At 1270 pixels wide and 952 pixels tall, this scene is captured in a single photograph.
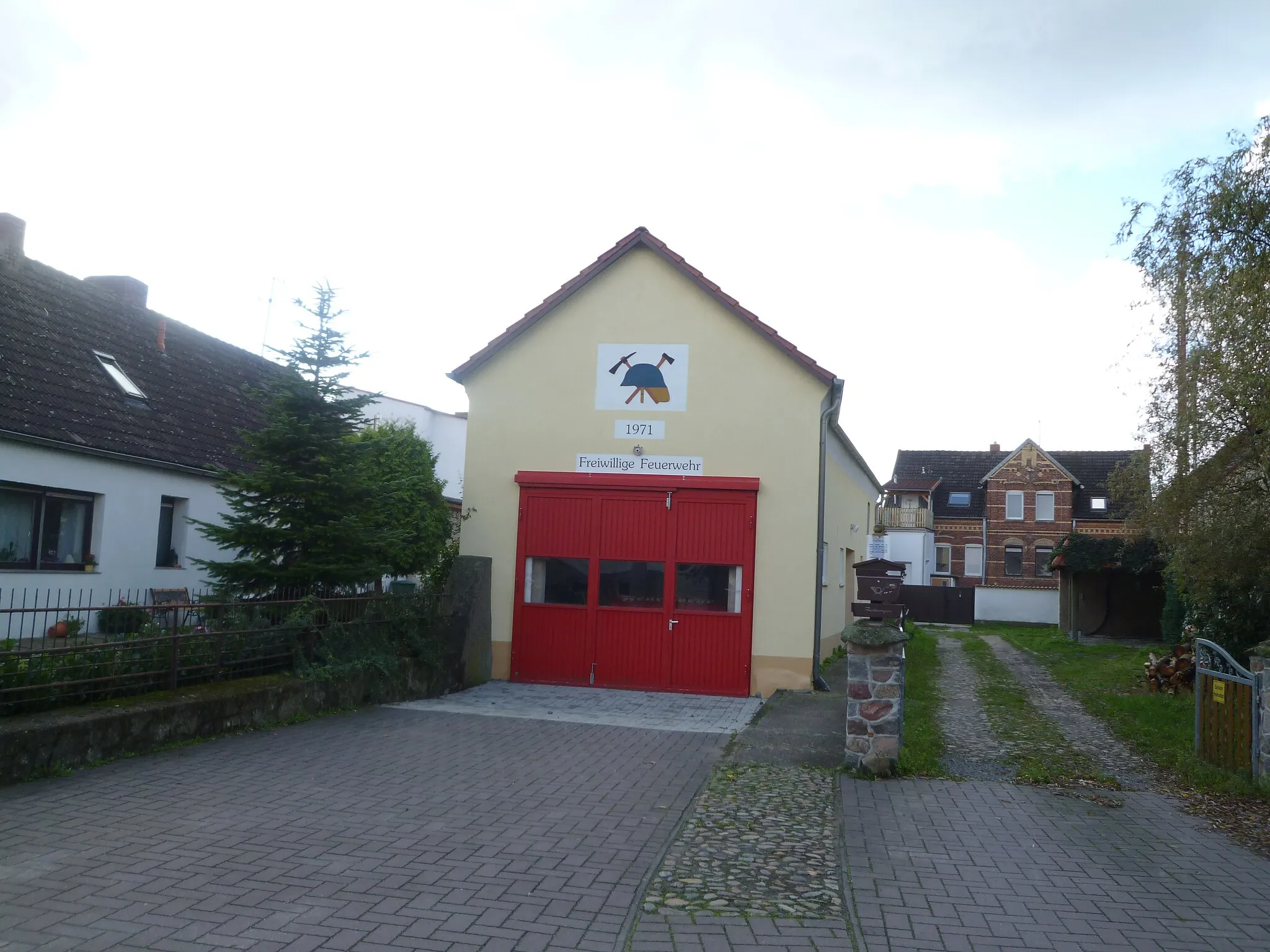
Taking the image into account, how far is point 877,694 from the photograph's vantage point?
9.09 metres

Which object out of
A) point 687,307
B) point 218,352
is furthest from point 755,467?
point 218,352

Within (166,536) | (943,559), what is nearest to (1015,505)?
(943,559)

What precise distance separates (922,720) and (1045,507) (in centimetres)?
4507

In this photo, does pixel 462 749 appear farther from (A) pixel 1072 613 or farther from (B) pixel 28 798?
(A) pixel 1072 613

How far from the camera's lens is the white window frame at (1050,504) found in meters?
53.4

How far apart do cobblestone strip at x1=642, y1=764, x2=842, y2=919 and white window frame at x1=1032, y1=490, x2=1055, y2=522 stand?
48886 mm

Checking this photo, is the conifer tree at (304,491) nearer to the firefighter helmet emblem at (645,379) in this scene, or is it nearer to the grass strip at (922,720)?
the firefighter helmet emblem at (645,379)

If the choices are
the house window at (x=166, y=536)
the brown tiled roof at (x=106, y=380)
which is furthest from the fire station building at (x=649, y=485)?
the house window at (x=166, y=536)

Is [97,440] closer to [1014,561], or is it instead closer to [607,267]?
[607,267]

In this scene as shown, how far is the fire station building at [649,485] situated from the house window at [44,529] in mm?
6415

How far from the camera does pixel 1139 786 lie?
9117mm

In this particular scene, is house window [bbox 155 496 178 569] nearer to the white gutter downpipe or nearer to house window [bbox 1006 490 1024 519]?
the white gutter downpipe

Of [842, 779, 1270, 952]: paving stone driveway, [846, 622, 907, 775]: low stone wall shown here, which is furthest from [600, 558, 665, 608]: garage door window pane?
[842, 779, 1270, 952]: paving stone driveway

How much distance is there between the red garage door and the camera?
14.6 m
